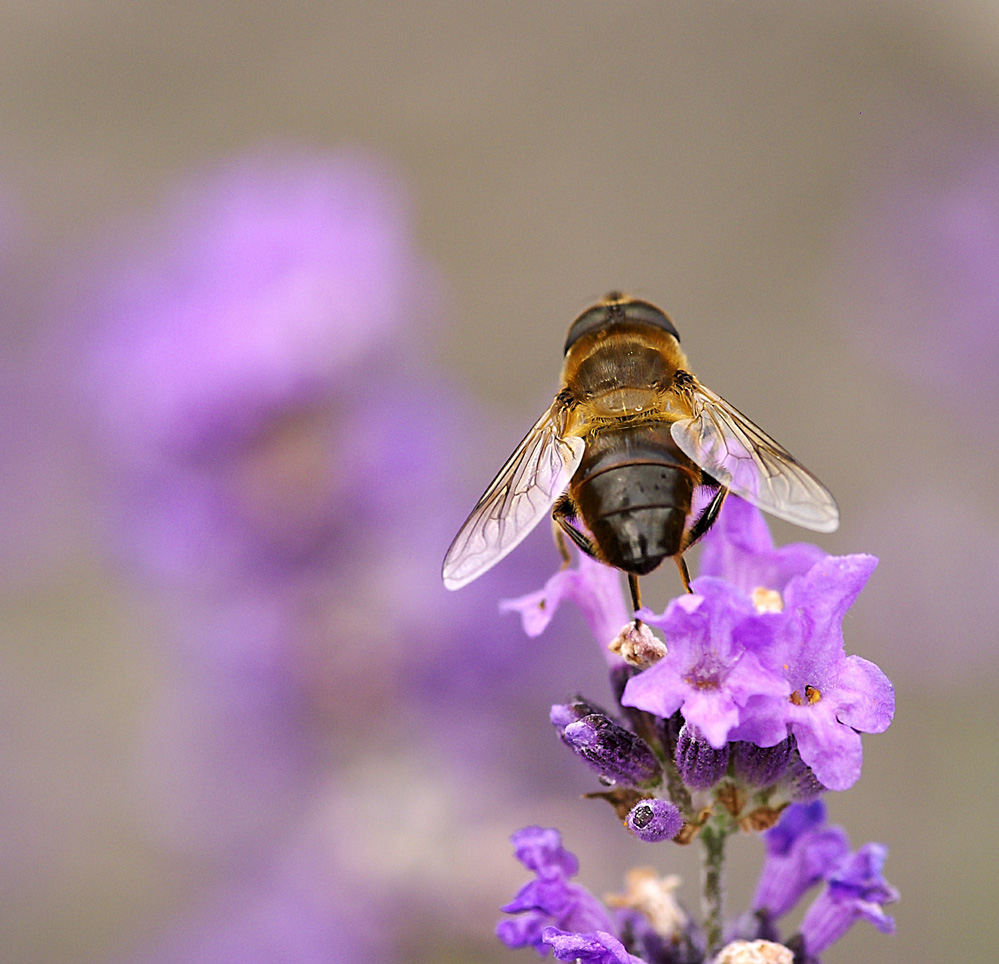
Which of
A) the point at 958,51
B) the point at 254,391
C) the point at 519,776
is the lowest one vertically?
the point at 519,776

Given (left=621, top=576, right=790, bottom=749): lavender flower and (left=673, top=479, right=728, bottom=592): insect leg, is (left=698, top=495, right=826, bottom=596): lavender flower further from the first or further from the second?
(left=621, top=576, right=790, bottom=749): lavender flower

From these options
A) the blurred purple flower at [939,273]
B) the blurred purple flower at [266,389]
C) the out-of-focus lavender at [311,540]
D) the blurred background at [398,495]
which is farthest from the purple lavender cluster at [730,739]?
the blurred purple flower at [939,273]

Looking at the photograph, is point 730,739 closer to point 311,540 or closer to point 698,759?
point 698,759

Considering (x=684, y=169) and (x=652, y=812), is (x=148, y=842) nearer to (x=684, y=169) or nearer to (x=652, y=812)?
(x=652, y=812)

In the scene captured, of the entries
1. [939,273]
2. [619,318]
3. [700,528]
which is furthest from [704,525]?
[939,273]

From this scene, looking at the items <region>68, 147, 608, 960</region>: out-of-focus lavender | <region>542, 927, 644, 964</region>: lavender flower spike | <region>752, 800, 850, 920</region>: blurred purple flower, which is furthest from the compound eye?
→ <region>68, 147, 608, 960</region>: out-of-focus lavender

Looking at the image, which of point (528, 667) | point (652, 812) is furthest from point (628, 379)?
point (528, 667)
